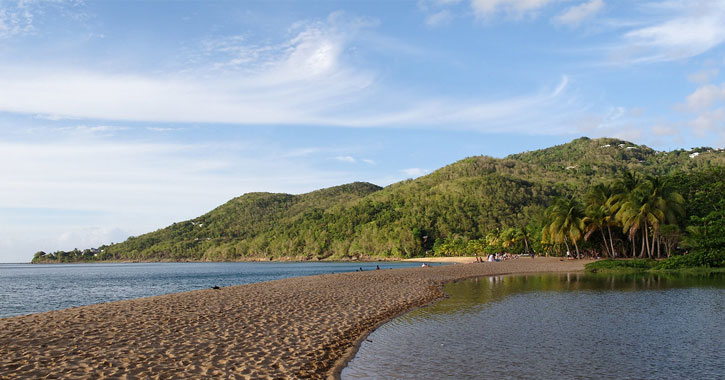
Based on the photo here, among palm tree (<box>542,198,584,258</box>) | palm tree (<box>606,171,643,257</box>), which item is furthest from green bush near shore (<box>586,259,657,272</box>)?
palm tree (<box>542,198,584,258</box>)

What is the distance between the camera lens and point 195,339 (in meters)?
14.4

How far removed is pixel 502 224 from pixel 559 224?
88.1 meters

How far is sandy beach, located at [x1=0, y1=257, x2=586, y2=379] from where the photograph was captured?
10.9 meters

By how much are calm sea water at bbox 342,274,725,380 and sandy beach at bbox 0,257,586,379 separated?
1.49 meters

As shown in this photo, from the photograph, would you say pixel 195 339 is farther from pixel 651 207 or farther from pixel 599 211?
pixel 599 211

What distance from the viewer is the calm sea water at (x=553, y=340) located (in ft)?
39.0

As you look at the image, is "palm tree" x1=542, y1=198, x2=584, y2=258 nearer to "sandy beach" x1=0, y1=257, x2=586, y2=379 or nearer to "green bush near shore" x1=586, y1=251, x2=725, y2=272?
"green bush near shore" x1=586, y1=251, x2=725, y2=272

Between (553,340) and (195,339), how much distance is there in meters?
11.9

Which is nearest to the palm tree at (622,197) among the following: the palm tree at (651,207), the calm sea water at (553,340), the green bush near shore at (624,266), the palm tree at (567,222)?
the palm tree at (651,207)

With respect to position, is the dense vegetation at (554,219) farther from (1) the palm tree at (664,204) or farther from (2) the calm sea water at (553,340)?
(2) the calm sea water at (553,340)

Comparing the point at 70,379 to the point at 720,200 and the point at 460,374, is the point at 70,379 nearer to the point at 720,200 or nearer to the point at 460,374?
the point at 460,374

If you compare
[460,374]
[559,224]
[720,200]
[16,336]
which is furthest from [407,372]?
[559,224]

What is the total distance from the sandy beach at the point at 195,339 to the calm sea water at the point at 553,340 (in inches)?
58.8

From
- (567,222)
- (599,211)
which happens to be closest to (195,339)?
(599,211)
